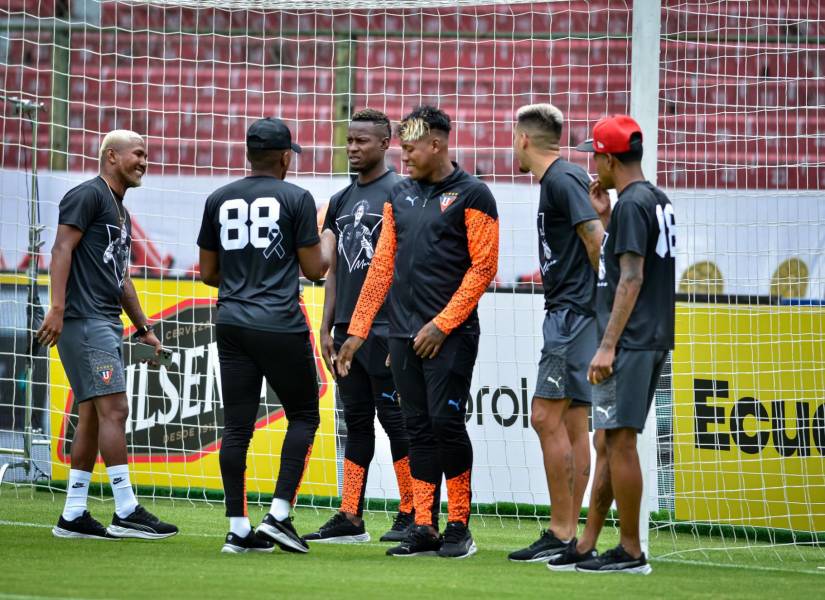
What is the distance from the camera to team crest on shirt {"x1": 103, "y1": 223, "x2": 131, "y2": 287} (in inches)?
243

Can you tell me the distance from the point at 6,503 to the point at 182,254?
423 cm

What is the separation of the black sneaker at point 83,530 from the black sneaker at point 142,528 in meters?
0.04

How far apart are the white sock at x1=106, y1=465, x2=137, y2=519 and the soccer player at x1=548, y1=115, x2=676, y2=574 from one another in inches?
85.6

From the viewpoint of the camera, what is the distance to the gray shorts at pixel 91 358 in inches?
237

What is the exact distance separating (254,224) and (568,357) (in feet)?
4.94

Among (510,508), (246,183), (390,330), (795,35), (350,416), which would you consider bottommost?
(510,508)

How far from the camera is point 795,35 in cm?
814

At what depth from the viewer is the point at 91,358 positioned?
19.8 ft

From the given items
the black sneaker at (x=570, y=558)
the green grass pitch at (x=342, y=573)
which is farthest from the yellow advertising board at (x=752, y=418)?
the black sneaker at (x=570, y=558)

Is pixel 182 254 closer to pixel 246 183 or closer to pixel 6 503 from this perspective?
pixel 6 503

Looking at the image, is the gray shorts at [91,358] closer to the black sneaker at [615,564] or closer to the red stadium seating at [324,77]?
the black sneaker at [615,564]

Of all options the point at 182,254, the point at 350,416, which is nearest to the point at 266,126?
the point at 350,416

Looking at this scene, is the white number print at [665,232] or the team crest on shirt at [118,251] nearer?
the white number print at [665,232]

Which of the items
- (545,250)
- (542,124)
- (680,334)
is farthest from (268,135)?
(680,334)
